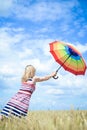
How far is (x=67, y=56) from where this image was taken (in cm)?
734

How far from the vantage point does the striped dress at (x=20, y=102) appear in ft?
19.7

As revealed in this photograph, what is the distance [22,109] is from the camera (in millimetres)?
6047

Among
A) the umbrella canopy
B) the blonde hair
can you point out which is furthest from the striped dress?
the umbrella canopy

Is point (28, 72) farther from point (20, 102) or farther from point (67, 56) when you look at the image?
point (67, 56)

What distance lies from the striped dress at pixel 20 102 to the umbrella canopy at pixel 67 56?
4.32ft

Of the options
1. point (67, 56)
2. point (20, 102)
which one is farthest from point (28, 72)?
point (67, 56)

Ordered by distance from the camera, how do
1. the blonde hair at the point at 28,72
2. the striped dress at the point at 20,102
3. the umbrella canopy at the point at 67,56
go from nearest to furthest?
the striped dress at the point at 20,102, the blonde hair at the point at 28,72, the umbrella canopy at the point at 67,56

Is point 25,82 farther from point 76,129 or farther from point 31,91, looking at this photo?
point 76,129

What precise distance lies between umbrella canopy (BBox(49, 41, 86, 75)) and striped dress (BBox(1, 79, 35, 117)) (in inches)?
51.9

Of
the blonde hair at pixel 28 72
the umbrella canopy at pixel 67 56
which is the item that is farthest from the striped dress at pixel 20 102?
the umbrella canopy at pixel 67 56

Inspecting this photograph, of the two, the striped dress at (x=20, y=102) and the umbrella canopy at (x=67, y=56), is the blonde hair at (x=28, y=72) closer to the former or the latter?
the striped dress at (x=20, y=102)

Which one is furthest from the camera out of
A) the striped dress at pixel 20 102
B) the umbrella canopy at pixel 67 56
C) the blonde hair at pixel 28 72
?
the umbrella canopy at pixel 67 56

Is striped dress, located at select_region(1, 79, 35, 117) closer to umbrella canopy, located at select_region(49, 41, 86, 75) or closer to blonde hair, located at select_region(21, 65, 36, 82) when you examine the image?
blonde hair, located at select_region(21, 65, 36, 82)

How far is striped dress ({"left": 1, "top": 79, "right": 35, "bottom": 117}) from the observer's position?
6.02 m
